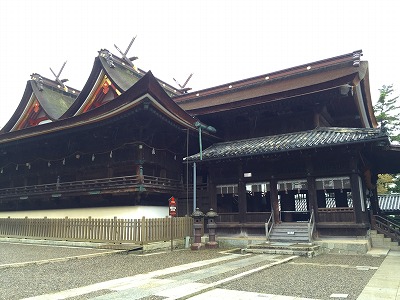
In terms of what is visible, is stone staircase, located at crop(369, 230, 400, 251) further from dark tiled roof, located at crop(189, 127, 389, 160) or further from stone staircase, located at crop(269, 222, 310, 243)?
dark tiled roof, located at crop(189, 127, 389, 160)

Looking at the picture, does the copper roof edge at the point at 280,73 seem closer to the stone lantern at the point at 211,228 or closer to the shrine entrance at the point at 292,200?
the shrine entrance at the point at 292,200

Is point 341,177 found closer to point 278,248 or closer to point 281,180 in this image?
point 281,180

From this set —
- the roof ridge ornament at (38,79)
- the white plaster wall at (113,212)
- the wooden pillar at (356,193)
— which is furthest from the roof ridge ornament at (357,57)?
the roof ridge ornament at (38,79)

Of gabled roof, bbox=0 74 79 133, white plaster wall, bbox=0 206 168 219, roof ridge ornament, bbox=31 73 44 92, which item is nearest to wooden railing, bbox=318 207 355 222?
white plaster wall, bbox=0 206 168 219

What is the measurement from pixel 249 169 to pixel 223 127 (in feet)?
13.8

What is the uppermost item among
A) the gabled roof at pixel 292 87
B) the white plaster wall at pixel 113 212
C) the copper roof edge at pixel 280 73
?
the copper roof edge at pixel 280 73

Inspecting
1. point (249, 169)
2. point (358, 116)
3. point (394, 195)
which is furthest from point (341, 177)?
point (394, 195)

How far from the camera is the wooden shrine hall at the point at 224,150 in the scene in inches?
572

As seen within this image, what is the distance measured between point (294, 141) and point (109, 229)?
9848 millimetres

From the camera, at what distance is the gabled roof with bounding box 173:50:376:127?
629 inches

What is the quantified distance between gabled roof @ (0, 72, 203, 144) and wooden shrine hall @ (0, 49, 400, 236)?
2.3 inches

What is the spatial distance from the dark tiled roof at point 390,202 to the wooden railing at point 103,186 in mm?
21213

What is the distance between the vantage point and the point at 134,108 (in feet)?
49.0

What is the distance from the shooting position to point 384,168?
19.5m
